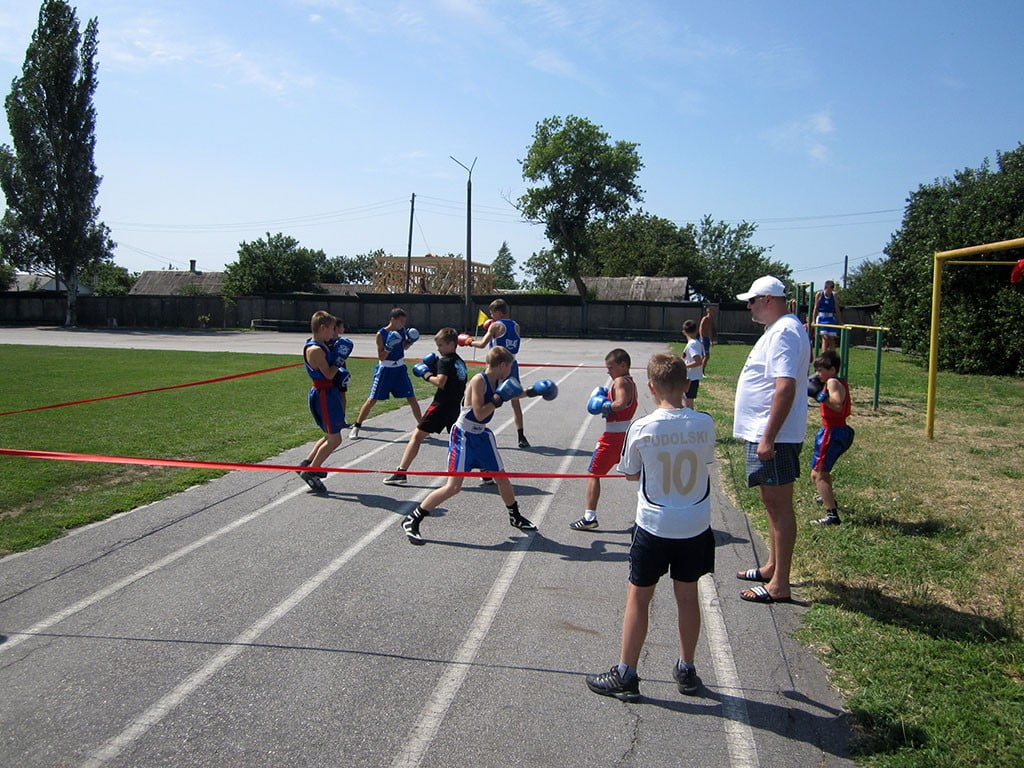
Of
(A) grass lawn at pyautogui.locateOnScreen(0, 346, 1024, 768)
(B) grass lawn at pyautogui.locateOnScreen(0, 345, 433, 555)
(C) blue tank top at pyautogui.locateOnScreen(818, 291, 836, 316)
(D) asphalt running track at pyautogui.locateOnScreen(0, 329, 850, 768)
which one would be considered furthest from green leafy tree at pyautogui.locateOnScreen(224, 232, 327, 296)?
(D) asphalt running track at pyautogui.locateOnScreen(0, 329, 850, 768)

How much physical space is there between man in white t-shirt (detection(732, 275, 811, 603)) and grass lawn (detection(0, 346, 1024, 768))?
1.78ft

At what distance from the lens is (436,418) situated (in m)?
8.12

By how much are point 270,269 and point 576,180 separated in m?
27.0

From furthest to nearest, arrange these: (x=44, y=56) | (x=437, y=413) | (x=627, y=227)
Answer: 1. (x=627, y=227)
2. (x=44, y=56)
3. (x=437, y=413)

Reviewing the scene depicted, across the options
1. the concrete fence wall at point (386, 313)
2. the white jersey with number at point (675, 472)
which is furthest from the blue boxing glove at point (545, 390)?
the concrete fence wall at point (386, 313)

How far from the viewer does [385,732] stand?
3.55 metres

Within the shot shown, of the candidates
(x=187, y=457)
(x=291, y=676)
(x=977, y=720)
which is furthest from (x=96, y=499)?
(x=977, y=720)

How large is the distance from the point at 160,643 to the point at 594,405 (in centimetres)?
332

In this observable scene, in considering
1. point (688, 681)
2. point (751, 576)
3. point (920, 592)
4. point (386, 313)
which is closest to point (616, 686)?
point (688, 681)

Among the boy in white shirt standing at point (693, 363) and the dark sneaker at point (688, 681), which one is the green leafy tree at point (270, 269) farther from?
the dark sneaker at point (688, 681)

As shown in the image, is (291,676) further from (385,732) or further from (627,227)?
(627,227)

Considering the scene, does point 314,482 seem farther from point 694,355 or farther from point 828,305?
point 828,305

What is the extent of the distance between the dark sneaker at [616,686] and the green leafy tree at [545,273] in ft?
266

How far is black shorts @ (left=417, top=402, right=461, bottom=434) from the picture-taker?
809cm
